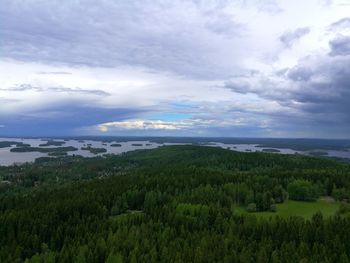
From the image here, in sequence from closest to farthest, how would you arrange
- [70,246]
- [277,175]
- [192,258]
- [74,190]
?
[192,258], [70,246], [74,190], [277,175]

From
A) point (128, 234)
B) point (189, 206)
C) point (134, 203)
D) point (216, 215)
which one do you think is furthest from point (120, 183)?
point (128, 234)

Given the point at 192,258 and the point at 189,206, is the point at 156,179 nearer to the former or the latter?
the point at 189,206

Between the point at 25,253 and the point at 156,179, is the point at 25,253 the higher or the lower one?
the lower one

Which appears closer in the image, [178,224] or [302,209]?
[178,224]

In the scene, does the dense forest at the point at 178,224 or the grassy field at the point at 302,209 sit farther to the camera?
the grassy field at the point at 302,209

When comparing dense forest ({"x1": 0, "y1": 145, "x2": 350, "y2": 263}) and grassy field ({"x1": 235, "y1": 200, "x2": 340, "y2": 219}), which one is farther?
grassy field ({"x1": 235, "y1": 200, "x2": 340, "y2": 219})

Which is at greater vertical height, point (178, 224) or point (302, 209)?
point (302, 209)

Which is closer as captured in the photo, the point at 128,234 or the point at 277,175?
the point at 128,234

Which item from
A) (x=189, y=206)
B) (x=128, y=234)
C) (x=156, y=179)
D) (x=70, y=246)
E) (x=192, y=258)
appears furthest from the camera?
(x=156, y=179)
